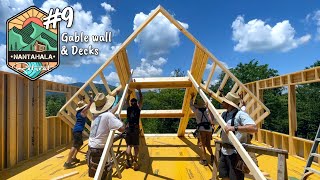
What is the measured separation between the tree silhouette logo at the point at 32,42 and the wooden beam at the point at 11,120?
6.63ft

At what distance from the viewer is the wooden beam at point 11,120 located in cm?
665

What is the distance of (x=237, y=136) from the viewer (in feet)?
12.3

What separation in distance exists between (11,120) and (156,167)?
3695 millimetres

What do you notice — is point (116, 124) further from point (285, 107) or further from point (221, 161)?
point (285, 107)

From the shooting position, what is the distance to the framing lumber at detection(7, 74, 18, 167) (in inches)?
262

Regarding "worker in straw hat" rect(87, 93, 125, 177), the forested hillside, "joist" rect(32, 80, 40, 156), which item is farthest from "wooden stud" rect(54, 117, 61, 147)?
the forested hillside

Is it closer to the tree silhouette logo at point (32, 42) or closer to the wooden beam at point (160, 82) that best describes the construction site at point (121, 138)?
the wooden beam at point (160, 82)

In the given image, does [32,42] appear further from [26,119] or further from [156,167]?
[156,167]

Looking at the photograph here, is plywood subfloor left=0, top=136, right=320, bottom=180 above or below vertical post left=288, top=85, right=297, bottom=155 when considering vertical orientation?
below

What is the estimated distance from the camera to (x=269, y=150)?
10.5 ft

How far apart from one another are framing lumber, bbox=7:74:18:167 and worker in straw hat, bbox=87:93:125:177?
361cm

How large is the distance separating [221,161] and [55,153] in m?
6.18

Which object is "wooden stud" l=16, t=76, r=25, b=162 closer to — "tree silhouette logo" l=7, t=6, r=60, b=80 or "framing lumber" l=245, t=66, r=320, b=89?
"tree silhouette logo" l=7, t=6, r=60, b=80

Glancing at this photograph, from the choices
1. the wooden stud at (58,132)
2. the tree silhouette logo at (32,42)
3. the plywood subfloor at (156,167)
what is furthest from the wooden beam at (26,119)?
the wooden stud at (58,132)
